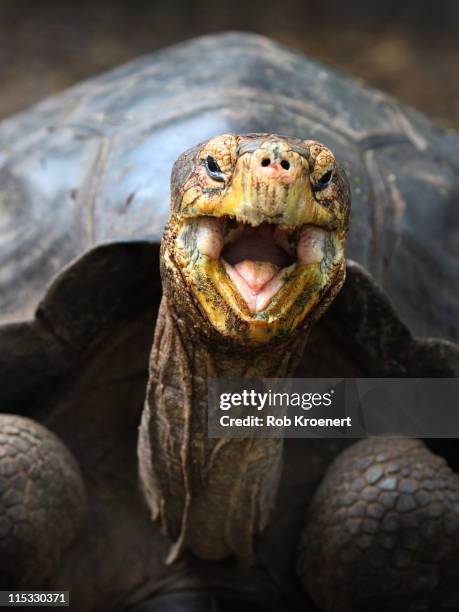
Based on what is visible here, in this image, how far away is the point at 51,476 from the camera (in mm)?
2234

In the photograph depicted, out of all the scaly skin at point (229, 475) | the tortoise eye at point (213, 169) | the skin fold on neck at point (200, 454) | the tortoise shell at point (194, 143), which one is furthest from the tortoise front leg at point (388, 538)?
the tortoise eye at point (213, 169)

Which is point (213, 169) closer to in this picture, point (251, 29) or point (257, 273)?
point (257, 273)

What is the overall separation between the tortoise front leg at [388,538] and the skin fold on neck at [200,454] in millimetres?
179

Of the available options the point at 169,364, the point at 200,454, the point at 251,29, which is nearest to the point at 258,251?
the point at 169,364

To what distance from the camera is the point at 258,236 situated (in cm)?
162

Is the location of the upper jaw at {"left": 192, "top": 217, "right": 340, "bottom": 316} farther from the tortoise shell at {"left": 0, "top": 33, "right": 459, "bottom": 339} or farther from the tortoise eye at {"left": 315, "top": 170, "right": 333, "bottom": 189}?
the tortoise shell at {"left": 0, "top": 33, "right": 459, "bottom": 339}

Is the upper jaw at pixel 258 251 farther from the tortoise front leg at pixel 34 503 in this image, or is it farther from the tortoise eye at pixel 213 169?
the tortoise front leg at pixel 34 503

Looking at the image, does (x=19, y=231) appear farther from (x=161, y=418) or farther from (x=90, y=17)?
(x=90, y=17)

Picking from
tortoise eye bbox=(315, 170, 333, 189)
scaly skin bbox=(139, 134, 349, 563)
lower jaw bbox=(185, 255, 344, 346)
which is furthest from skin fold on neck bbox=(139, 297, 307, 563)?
tortoise eye bbox=(315, 170, 333, 189)

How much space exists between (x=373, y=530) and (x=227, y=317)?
2.74 ft

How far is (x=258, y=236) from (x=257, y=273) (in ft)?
0.22

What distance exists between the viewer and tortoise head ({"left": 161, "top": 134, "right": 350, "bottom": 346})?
5.06ft

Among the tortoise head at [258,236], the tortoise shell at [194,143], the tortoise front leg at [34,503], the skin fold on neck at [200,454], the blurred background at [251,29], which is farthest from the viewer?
the blurred background at [251,29]

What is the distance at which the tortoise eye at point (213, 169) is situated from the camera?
1.62 meters
